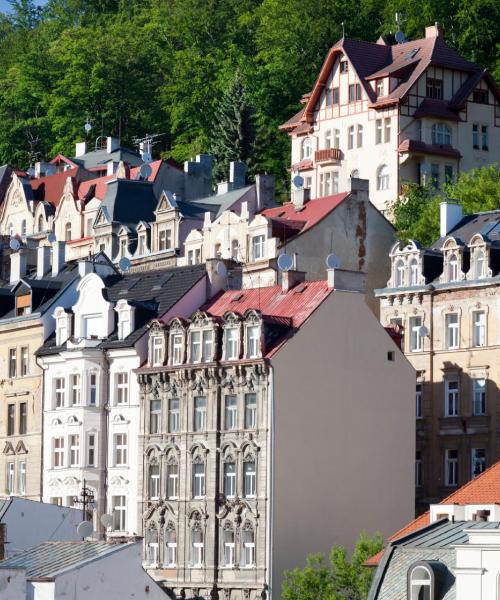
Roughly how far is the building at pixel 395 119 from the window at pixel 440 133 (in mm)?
55

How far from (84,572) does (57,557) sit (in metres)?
2.56

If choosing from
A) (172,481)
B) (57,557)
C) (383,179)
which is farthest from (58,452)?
(383,179)

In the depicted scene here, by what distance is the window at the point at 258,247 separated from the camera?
365 ft

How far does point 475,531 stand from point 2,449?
5012 cm

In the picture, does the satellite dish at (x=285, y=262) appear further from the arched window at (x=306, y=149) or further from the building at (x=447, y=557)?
the arched window at (x=306, y=149)

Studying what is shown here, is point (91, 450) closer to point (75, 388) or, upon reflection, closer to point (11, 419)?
point (75, 388)

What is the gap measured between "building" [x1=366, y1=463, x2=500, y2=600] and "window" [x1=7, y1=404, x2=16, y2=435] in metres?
33.3

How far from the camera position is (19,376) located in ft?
349

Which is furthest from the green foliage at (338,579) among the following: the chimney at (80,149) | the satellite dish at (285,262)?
the chimney at (80,149)

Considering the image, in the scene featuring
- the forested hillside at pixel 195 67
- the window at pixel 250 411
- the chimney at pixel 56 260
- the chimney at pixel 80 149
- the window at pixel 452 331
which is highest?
the forested hillside at pixel 195 67

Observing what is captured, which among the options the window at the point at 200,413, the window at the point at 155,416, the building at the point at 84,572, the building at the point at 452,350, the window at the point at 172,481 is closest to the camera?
the building at the point at 84,572

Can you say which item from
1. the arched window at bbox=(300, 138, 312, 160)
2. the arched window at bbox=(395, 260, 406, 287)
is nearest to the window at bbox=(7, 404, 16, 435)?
the arched window at bbox=(395, 260, 406, 287)

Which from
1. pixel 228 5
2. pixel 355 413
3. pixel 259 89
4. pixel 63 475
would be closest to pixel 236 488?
pixel 355 413

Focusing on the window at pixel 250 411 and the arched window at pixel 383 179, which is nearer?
the window at pixel 250 411
